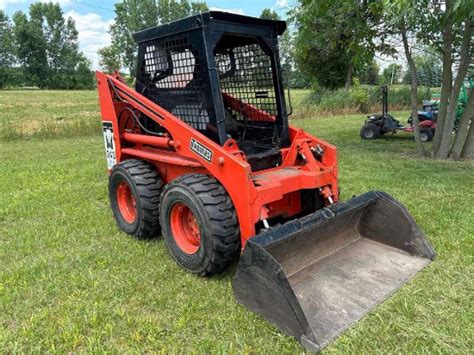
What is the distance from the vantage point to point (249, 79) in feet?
12.9

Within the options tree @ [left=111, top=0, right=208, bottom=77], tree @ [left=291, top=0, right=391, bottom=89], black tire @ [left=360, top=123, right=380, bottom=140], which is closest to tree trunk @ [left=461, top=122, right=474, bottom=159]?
tree @ [left=291, top=0, right=391, bottom=89]

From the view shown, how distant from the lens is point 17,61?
67625mm

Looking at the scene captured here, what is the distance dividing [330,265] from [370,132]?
838 centimetres

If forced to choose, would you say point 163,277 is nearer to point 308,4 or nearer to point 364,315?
point 364,315

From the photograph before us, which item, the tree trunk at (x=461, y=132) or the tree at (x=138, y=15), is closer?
the tree trunk at (x=461, y=132)

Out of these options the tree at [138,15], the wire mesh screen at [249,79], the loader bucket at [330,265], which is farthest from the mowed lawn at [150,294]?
the tree at [138,15]

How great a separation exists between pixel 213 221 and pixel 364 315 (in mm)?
1186

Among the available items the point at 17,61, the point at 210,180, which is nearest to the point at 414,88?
the point at 210,180

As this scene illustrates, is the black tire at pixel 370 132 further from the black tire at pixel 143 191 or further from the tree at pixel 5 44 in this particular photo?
the tree at pixel 5 44

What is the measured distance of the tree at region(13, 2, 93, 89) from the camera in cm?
6738

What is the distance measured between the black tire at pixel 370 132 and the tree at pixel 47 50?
65.2 meters

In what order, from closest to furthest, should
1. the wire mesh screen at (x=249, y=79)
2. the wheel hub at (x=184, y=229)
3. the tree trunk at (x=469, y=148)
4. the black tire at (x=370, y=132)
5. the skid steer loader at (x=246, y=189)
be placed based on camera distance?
the skid steer loader at (x=246, y=189) → the wheel hub at (x=184, y=229) → the wire mesh screen at (x=249, y=79) → the tree trunk at (x=469, y=148) → the black tire at (x=370, y=132)

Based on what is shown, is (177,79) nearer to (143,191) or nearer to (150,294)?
(143,191)

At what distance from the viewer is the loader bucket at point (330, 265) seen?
2.47 meters
